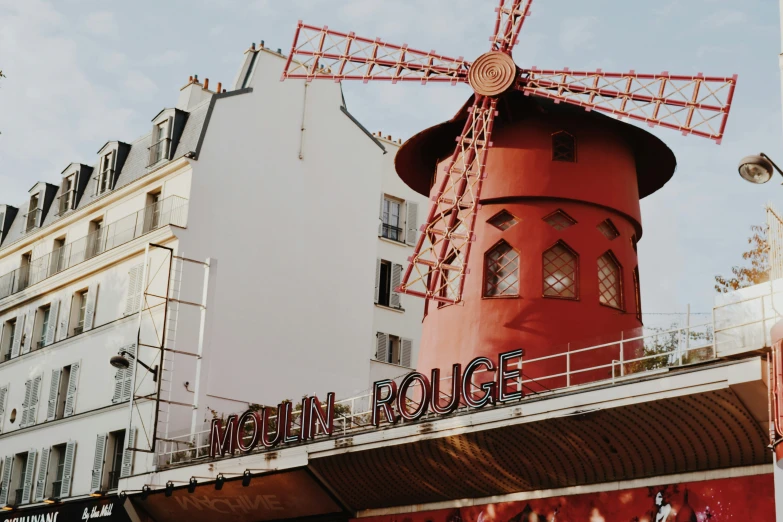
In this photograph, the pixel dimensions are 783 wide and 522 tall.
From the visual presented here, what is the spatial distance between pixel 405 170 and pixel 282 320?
5.54 m

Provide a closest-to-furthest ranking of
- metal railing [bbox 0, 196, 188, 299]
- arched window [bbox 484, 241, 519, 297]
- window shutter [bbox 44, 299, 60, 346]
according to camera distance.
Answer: arched window [bbox 484, 241, 519, 297]
metal railing [bbox 0, 196, 188, 299]
window shutter [bbox 44, 299, 60, 346]

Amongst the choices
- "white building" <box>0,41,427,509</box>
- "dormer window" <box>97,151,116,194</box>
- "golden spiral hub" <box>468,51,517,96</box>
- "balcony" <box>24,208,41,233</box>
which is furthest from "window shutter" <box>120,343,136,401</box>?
"golden spiral hub" <box>468,51,517,96</box>

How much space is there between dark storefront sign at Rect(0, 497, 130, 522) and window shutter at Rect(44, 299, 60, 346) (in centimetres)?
364

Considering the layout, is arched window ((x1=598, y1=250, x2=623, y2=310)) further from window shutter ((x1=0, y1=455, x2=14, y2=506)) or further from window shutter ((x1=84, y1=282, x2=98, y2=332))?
window shutter ((x1=0, y1=455, x2=14, y2=506))

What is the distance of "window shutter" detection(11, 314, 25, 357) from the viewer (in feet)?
88.8

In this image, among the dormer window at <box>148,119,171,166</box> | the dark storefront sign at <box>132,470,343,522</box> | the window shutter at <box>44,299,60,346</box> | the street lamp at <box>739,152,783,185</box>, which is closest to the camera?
the street lamp at <box>739,152,783,185</box>

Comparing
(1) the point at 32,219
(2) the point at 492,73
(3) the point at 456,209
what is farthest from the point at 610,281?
(1) the point at 32,219

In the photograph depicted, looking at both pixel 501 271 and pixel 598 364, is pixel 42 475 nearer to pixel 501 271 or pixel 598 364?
pixel 501 271

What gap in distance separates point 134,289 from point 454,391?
9.98 meters

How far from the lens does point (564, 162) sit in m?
17.4

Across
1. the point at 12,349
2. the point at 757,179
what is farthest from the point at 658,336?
the point at 12,349

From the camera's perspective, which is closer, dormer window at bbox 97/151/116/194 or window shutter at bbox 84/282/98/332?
window shutter at bbox 84/282/98/332

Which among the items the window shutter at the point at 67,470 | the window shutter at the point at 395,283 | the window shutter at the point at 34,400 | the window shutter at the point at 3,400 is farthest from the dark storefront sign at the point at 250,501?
the window shutter at the point at 395,283

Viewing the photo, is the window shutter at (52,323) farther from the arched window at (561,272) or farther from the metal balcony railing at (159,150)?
the arched window at (561,272)
